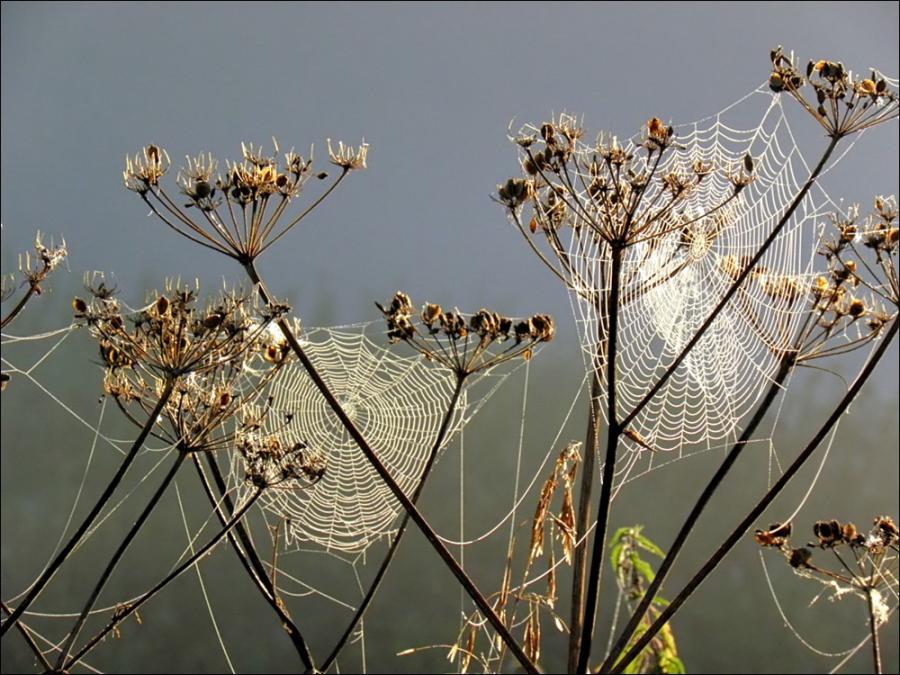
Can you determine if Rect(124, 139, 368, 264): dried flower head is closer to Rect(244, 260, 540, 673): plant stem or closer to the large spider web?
Rect(244, 260, 540, 673): plant stem

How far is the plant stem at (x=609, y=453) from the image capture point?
1.78 m

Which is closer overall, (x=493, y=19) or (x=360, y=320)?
(x=360, y=320)

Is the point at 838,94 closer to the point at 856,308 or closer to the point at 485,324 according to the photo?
the point at 856,308

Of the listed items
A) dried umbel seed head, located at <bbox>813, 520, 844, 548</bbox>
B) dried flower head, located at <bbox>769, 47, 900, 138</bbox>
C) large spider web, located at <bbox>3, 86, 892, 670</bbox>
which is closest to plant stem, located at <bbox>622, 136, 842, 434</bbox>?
dried flower head, located at <bbox>769, 47, 900, 138</bbox>

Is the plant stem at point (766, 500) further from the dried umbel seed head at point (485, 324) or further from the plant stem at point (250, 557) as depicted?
the plant stem at point (250, 557)

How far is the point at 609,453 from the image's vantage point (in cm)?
186

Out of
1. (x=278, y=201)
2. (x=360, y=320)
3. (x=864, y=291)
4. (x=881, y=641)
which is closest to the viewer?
(x=278, y=201)

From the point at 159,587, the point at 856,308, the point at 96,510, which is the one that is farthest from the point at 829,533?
the point at 96,510

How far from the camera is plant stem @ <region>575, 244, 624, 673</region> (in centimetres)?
178

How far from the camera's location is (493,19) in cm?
783

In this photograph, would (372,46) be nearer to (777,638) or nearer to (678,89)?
(678,89)

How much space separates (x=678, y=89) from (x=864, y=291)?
2.40 meters

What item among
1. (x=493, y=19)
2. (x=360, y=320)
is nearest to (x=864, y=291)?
(x=360, y=320)

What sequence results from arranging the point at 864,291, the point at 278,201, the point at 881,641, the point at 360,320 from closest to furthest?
the point at 278,201 → the point at 864,291 → the point at 360,320 → the point at 881,641
